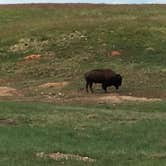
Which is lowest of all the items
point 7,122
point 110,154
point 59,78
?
point 59,78

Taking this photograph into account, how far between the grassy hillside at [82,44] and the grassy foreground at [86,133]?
→ 7.77 m

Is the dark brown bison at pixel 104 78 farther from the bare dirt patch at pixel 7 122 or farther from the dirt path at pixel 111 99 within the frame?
the bare dirt patch at pixel 7 122

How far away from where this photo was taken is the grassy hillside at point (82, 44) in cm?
3609

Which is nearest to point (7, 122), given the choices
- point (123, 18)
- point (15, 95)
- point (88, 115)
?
point (88, 115)

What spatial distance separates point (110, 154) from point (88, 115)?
26.4 ft

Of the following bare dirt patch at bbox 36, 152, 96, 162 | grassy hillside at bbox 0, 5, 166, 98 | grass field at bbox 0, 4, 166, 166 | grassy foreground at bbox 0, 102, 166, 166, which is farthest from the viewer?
grassy hillside at bbox 0, 5, 166, 98

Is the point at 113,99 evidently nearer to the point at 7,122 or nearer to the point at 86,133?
the point at 7,122

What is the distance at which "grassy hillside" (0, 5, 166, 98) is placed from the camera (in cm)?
3609

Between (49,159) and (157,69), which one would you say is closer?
(49,159)

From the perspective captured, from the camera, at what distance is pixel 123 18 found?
52.0m

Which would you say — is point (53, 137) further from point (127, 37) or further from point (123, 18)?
point (123, 18)

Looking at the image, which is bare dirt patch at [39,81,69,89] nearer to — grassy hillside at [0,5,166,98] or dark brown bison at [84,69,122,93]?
grassy hillside at [0,5,166,98]

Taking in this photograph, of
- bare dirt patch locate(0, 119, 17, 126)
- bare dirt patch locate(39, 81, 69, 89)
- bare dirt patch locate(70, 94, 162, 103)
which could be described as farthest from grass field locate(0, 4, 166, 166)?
bare dirt patch locate(39, 81, 69, 89)

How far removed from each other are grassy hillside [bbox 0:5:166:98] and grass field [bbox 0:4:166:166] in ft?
0.21
